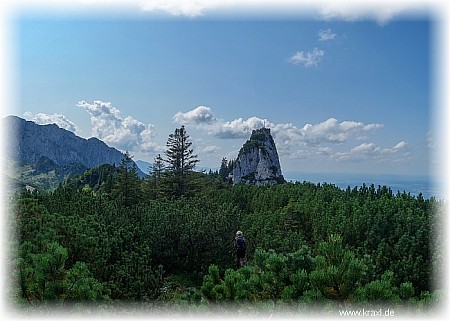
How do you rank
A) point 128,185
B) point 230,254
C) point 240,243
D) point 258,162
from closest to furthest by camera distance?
point 240,243 < point 230,254 < point 128,185 < point 258,162

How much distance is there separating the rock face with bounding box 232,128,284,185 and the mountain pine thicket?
185ft

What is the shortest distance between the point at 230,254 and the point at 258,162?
68113mm

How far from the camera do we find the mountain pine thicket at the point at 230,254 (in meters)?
4.62

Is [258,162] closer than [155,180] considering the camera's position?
No

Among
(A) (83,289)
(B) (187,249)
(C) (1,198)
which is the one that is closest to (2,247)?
(A) (83,289)

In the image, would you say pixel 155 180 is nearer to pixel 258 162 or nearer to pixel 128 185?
pixel 128 185

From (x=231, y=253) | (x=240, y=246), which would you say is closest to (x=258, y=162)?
(x=231, y=253)

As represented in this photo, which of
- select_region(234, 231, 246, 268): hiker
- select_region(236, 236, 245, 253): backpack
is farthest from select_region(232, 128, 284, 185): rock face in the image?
select_region(236, 236, 245, 253): backpack

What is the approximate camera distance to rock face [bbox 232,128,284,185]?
74350mm

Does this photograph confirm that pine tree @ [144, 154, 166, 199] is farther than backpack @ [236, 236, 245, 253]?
Yes

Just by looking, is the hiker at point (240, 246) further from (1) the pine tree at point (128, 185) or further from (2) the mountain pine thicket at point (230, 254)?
(1) the pine tree at point (128, 185)

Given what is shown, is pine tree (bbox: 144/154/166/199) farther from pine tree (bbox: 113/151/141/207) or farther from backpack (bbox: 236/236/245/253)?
backpack (bbox: 236/236/245/253)

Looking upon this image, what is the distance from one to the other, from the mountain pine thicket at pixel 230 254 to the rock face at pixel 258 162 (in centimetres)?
5651

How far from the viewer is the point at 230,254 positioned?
11.5 metres
